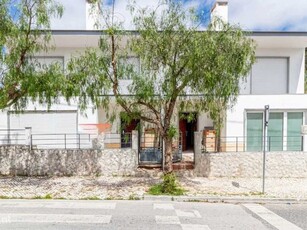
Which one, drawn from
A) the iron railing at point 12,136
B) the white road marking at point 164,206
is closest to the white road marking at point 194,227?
the white road marking at point 164,206

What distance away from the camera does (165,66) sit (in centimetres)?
771

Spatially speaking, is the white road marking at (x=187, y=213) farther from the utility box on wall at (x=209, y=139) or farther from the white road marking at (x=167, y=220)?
the utility box on wall at (x=209, y=139)

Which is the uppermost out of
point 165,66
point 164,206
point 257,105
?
point 165,66

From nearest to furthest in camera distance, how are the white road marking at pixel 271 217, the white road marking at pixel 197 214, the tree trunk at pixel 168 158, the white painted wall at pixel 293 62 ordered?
the white road marking at pixel 271 217 < the white road marking at pixel 197 214 < the tree trunk at pixel 168 158 < the white painted wall at pixel 293 62

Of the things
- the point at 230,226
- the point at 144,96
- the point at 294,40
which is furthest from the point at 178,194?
the point at 294,40

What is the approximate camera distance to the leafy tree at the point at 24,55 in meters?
7.78

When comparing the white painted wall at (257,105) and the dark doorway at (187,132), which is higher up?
the white painted wall at (257,105)

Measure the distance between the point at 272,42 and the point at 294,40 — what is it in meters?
Result: 1.08

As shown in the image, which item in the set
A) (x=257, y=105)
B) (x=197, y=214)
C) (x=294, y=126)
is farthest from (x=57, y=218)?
(x=294, y=126)

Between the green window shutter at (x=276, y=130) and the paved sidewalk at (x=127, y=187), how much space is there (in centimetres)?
304

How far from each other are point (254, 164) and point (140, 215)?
6464 mm

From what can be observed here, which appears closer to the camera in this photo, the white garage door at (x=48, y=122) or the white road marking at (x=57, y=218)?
the white road marking at (x=57, y=218)

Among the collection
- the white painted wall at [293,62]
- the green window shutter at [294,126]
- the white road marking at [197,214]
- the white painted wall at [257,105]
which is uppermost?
the white painted wall at [293,62]

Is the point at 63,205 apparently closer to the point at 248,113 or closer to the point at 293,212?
the point at 293,212
